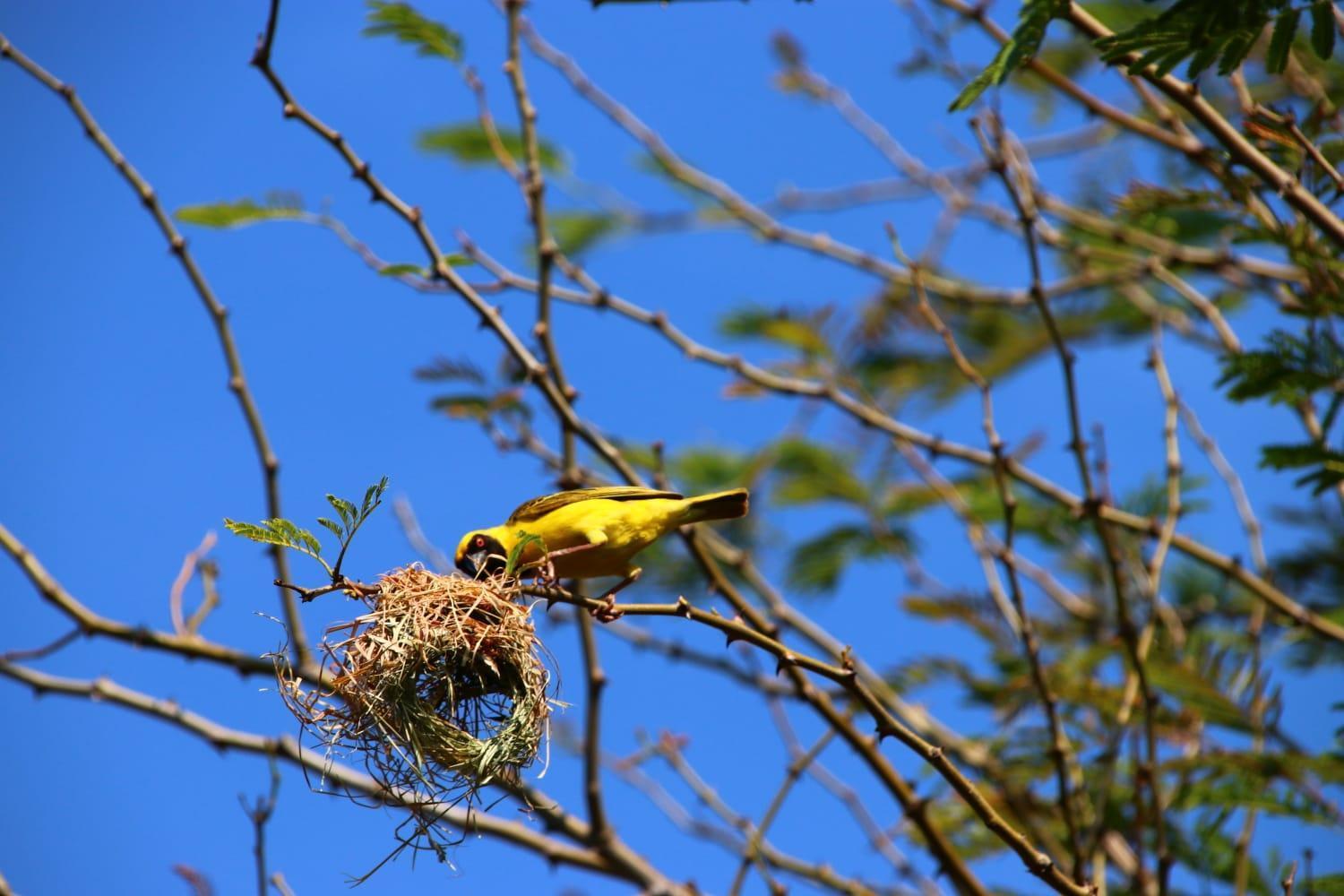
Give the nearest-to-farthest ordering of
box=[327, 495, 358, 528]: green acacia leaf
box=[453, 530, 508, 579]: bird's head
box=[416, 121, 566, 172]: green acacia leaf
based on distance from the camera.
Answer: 1. box=[327, 495, 358, 528]: green acacia leaf
2. box=[453, 530, 508, 579]: bird's head
3. box=[416, 121, 566, 172]: green acacia leaf

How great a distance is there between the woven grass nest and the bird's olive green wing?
868 millimetres

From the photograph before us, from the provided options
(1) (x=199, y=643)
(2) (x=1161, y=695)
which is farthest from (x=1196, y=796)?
(1) (x=199, y=643)

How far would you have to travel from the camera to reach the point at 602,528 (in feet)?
13.3

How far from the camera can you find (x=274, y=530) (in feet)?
8.45

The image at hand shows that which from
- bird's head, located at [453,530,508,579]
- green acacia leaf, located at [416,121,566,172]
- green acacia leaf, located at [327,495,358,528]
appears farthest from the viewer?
green acacia leaf, located at [416,121,566,172]

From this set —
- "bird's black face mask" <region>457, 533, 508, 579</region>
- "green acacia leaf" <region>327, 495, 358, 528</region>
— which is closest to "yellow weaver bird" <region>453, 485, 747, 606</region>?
"bird's black face mask" <region>457, 533, 508, 579</region>

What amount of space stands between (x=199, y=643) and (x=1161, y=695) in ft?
11.7

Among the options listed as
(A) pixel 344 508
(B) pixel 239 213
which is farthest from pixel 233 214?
(A) pixel 344 508

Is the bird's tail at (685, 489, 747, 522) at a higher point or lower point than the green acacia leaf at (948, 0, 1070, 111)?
higher

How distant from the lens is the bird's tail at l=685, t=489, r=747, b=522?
163 inches

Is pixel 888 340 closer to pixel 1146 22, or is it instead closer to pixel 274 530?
pixel 1146 22

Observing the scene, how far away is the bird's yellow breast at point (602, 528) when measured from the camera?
4.05 meters

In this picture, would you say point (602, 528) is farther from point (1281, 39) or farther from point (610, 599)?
point (1281, 39)

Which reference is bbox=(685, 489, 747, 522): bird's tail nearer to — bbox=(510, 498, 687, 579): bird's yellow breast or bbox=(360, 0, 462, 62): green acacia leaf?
bbox=(510, 498, 687, 579): bird's yellow breast
